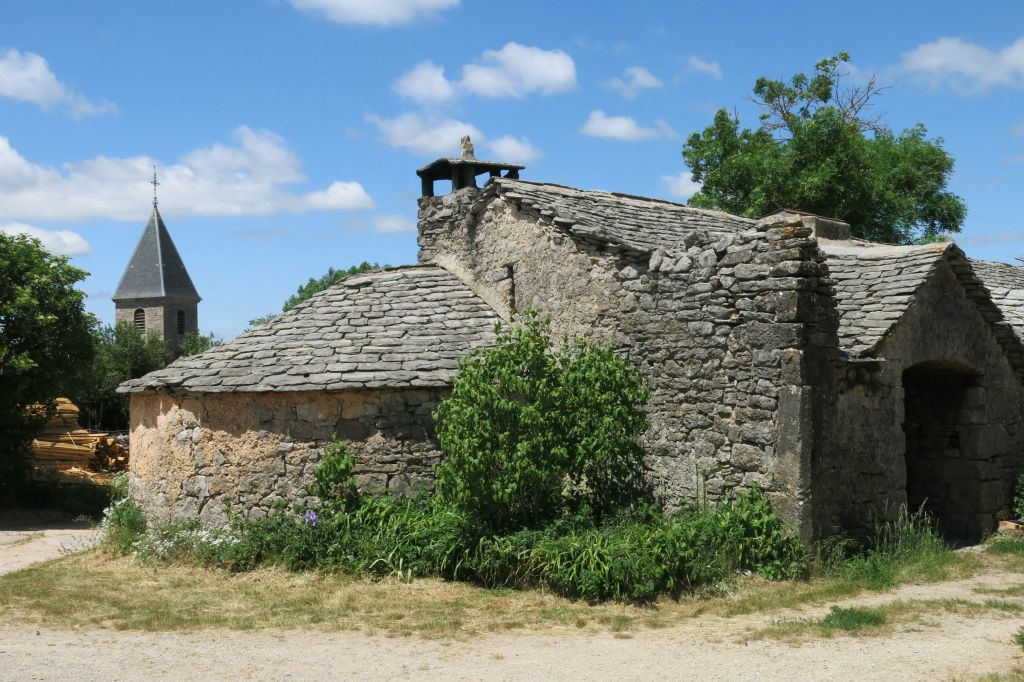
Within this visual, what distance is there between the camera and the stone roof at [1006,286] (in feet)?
45.1

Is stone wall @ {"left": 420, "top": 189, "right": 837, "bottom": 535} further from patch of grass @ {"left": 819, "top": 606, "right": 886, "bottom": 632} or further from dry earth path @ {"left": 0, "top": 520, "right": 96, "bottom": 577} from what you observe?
dry earth path @ {"left": 0, "top": 520, "right": 96, "bottom": 577}

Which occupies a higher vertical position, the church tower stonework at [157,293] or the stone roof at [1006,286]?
the church tower stonework at [157,293]

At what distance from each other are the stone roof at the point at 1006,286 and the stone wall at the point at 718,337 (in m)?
5.21

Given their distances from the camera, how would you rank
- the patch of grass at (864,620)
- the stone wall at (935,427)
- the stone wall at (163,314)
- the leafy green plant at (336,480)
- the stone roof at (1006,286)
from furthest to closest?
1. the stone wall at (163,314)
2. the stone roof at (1006,286)
3. the leafy green plant at (336,480)
4. the stone wall at (935,427)
5. the patch of grass at (864,620)

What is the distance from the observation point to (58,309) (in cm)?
1712

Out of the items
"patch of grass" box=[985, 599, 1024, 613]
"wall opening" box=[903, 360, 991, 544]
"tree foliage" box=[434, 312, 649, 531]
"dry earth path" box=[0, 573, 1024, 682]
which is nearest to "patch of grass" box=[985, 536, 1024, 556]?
"wall opening" box=[903, 360, 991, 544]

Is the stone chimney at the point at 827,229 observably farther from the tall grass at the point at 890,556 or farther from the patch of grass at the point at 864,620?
the patch of grass at the point at 864,620

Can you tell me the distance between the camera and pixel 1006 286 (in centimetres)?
1580

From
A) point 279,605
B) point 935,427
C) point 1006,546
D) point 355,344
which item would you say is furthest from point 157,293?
point 1006,546

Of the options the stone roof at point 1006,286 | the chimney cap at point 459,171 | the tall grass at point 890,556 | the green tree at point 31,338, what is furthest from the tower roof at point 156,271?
the tall grass at point 890,556

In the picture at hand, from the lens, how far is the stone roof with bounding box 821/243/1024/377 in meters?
10.3

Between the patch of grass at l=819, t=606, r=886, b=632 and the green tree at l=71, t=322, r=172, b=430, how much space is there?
88.5 feet

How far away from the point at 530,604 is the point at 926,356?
576cm

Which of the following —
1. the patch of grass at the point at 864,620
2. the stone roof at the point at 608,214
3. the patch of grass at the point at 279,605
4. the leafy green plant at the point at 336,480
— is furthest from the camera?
the stone roof at the point at 608,214
